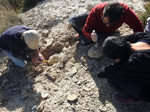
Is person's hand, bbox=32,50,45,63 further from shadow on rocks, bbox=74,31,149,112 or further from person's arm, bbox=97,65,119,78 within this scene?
person's arm, bbox=97,65,119,78

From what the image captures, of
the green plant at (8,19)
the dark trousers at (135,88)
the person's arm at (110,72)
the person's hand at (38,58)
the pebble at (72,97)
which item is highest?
the green plant at (8,19)

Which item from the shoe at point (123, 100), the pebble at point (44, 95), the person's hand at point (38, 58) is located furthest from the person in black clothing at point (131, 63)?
the person's hand at point (38, 58)

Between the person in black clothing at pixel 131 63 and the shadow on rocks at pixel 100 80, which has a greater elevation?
the person in black clothing at pixel 131 63

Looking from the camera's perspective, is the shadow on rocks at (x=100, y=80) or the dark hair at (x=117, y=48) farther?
the shadow on rocks at (x=100, y=80)

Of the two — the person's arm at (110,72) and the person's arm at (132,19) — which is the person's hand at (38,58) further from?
the person's arm at (132,19)

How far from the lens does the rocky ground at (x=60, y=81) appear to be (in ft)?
6.82

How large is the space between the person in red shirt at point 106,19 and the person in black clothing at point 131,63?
17.4 inches

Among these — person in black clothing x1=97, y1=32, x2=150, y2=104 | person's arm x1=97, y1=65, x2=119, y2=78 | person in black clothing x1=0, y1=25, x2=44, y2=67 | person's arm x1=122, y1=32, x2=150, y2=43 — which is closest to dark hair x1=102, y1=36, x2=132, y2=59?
person in black clothing x1=97, y1=32, x2=150, y2=104

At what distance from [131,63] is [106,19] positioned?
845 mm

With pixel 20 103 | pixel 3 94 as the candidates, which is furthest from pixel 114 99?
pixel 3 94

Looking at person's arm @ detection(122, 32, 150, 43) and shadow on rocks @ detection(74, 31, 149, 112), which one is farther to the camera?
shadow on rocks @ detection(74, 31, 149, 112)

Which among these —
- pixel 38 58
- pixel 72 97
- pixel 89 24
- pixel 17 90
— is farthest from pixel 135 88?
pixel 17 90

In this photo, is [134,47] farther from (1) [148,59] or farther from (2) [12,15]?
(2) [12,15]

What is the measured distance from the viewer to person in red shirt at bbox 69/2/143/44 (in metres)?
1.91
